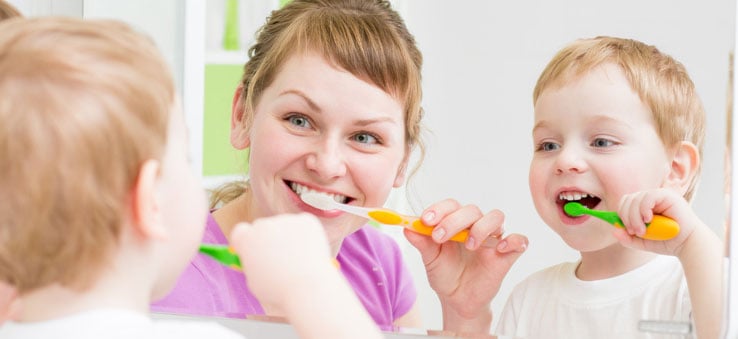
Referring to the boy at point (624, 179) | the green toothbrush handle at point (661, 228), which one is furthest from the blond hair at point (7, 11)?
the green toothbrush handle at point (661, 228)

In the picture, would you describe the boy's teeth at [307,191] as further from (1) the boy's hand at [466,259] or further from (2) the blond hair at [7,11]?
(2) the blond hair at [7,11]

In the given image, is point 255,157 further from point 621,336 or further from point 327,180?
point 621,336

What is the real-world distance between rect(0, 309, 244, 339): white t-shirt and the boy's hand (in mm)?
395

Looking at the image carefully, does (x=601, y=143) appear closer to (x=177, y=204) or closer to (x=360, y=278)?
(x=360, y=278)

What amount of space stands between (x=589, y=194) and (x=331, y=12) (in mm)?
293

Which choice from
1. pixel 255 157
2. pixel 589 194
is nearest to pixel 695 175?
pixel 589 194

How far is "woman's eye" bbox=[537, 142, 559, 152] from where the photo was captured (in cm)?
94

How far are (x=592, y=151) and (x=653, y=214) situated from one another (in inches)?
3.0

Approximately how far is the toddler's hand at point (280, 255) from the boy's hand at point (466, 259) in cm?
31

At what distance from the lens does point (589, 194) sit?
0.94 metres

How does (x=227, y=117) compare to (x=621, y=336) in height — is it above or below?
above

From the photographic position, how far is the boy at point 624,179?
91 cm

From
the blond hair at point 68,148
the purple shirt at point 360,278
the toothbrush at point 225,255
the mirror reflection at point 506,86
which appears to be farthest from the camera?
the purple shirt at point 360,278

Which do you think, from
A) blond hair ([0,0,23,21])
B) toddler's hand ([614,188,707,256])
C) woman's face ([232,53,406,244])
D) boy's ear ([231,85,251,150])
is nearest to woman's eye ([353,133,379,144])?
woman's face ([232,53,406,244])
